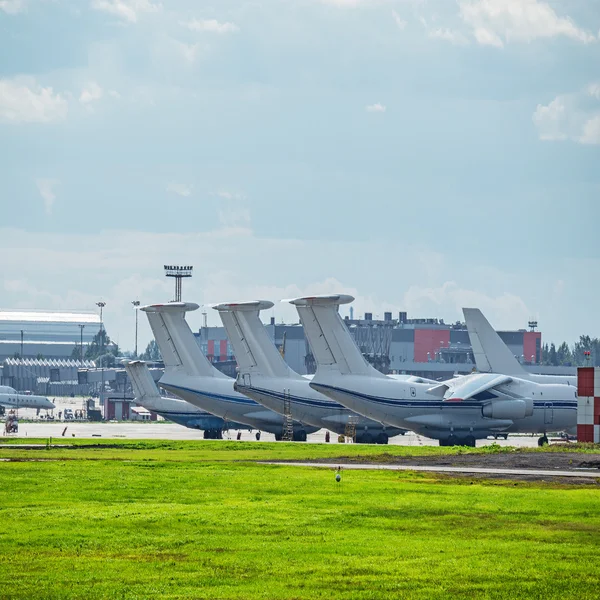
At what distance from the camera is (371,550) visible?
22.2m

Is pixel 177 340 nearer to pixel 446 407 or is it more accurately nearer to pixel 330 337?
pixel 330 337

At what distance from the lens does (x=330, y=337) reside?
78.9 metres

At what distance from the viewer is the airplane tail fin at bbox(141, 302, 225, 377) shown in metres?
91.6

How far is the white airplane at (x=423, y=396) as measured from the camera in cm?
7675

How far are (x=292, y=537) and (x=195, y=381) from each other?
2602 inches

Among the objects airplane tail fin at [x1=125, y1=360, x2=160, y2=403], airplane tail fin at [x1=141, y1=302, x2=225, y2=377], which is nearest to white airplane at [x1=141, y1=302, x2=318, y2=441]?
airplane tail fin at [x1=141, y1=302, x2=225, y2=377]

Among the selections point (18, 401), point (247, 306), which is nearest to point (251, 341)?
point (247, 306)

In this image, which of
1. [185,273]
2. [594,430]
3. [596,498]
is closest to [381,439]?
[594,430]

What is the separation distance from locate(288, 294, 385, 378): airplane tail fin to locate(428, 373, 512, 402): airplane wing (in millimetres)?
4186

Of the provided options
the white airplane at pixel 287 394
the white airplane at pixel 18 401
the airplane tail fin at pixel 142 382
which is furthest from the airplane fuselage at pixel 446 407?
the white airplane at pixel 18 401

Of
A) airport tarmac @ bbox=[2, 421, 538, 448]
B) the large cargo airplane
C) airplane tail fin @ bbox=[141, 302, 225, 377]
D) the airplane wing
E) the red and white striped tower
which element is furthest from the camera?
the large cargo airplane

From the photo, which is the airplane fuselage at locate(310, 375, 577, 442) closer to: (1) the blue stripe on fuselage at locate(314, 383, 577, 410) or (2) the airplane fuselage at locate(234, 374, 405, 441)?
(1) the blue stripe on fuselage at locate(314, 383, 577, 410)

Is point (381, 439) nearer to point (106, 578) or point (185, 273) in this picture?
point (106, 578)

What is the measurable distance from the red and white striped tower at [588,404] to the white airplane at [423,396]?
15025mm
